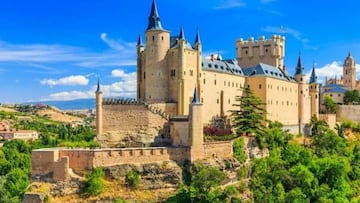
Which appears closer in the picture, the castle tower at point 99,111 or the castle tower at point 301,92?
the castle tower at point 99,111

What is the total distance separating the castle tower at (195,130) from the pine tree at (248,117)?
9739mm

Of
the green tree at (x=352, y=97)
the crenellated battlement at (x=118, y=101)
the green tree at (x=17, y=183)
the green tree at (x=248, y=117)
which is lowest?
the green tree at (x=17, y=183)

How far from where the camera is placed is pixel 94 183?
3928cm

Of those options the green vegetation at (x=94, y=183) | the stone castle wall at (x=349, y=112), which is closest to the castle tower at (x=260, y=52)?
the stone castle wall at (x=349, y=112)

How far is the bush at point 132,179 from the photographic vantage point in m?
41.0

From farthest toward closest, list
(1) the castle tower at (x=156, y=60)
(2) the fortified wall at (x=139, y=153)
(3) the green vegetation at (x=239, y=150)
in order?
(1) the castle tower at (x=156, y=60)
(3) the green vegetation at (x=239, y=150)
(2) the fortified wall at (x=139, y=153)

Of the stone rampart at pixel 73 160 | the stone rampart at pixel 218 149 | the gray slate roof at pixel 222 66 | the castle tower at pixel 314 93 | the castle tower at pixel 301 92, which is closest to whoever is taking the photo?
the stone rampart at pixel 73 160

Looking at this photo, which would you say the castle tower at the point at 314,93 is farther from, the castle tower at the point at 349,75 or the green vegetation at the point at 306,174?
the castle tower at the point at 349,75

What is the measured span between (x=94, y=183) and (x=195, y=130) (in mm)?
10058

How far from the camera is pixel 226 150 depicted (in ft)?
157

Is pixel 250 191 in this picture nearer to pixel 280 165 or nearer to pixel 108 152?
pixel 280 165

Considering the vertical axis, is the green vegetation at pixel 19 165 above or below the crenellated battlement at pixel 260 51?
below

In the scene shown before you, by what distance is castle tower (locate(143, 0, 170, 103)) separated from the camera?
165ft

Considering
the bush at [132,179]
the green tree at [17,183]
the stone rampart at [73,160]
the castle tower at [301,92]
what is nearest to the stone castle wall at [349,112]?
the castle tower at [301,92]
